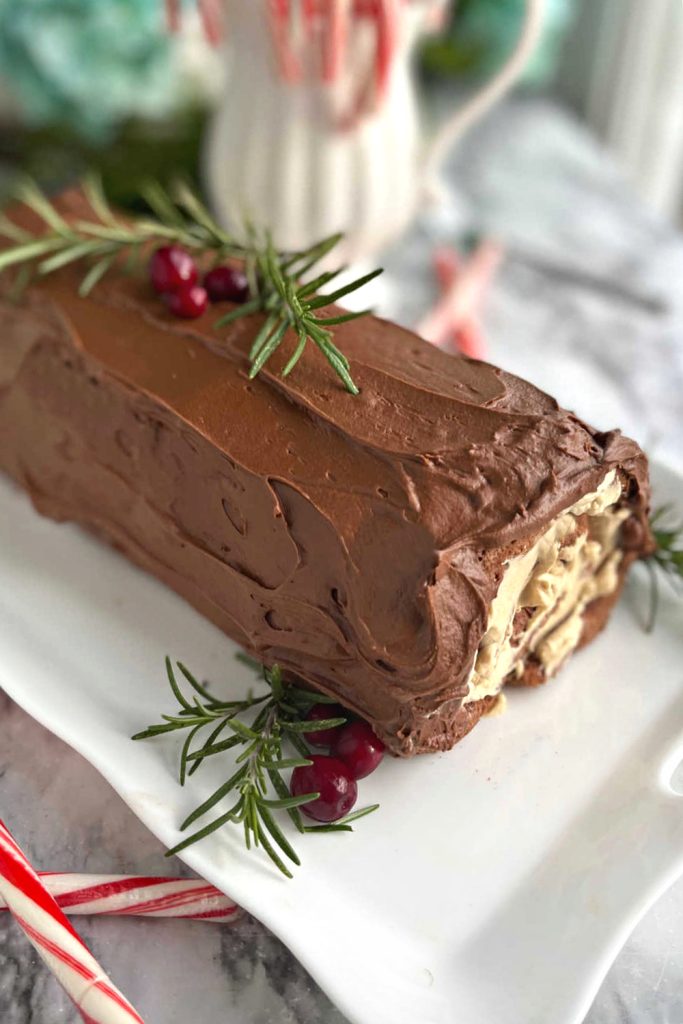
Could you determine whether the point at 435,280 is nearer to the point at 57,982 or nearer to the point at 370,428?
the point at 370,428

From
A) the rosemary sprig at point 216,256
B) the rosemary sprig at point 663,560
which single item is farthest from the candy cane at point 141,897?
the rosemary sprig at point 663,560

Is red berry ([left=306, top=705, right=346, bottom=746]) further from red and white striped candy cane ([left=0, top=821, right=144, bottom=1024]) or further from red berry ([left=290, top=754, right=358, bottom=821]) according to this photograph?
red and white striped candy cane ([left=0, top=821, right=144, bottom=1024])

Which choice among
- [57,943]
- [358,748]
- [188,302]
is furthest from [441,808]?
[188,302]

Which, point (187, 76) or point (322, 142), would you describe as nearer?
point (322, 142)

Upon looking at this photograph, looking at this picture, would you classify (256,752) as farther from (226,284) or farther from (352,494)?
(226,284)

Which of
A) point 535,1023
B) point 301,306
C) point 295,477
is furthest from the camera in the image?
point 301,306

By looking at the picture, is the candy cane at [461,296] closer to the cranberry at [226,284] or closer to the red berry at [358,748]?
the cranberry at [226,284]

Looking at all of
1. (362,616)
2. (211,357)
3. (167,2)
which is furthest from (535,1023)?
(167,2)
